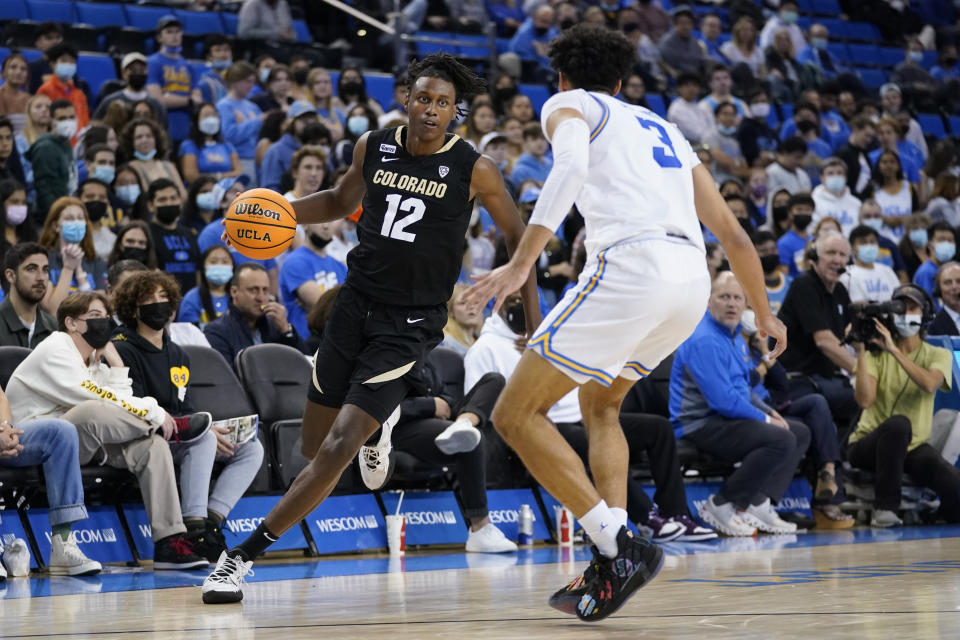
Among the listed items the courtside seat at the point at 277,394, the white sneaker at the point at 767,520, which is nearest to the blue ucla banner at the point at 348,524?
the courtside seat at the point at 277,394

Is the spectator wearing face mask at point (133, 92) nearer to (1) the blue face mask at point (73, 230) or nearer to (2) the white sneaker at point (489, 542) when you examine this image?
(1) the blue face mask at point (73, 230)

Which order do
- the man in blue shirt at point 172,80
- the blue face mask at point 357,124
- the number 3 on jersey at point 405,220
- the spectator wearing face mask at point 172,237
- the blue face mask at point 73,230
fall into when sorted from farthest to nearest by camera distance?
the man in blue shirt at point 172,80, the blue face mask at point 357,124, the spectator wearing face mask at point 172,237, the blue face mask at point 73,230, the number 3 on jersey at point 405,220

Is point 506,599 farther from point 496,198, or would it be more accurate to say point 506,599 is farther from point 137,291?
point 137,291

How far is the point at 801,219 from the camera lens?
Result: 41.7 ft

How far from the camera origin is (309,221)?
5629mm

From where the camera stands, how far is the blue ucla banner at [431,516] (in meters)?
8.34

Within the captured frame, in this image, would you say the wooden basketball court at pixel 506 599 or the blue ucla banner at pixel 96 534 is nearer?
the wooden basketball court at pixel 506 599

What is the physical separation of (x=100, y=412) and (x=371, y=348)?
2244mm

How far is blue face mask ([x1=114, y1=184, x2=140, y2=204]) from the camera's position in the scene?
33.7ft

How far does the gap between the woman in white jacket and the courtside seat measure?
3.48 ft

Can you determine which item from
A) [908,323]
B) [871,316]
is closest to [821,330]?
[871,316]

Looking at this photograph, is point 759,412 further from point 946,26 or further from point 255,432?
point 946,26

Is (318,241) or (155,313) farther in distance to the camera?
(318,241)

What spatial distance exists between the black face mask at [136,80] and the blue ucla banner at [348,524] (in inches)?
217
